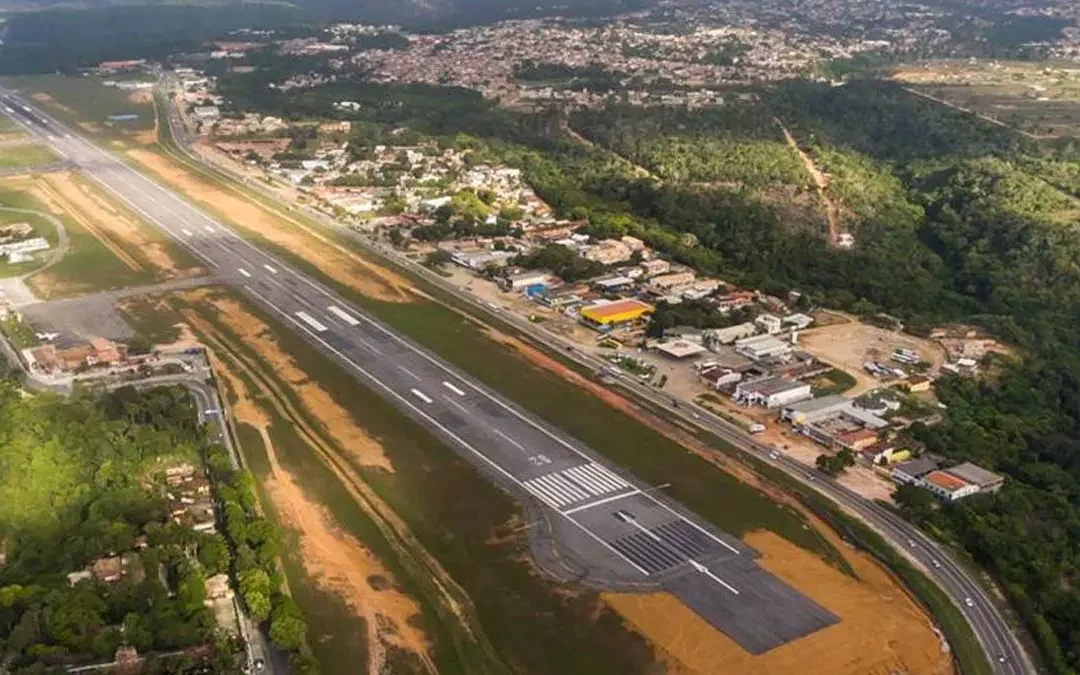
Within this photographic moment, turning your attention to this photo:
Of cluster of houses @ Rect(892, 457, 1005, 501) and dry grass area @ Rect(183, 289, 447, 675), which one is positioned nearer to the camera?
dry grass area @ Rect(183, 289, 447, 675)

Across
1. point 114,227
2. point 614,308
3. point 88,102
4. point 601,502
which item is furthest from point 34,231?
point 88,102

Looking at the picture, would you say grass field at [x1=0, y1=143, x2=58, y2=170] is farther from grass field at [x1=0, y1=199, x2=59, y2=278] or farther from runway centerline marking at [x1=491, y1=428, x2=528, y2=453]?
runway centerline marking at [x1=491, y1=428, x2=528, y2=453]

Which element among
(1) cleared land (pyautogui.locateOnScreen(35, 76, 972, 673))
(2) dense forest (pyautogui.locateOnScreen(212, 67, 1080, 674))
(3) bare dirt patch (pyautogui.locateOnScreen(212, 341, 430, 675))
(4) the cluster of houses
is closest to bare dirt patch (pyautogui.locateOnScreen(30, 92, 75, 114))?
(2) dense forest (pyautogui.locateOnScreen(212, 67, 1080, 674))

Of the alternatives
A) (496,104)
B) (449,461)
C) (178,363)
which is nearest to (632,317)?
(449,461)

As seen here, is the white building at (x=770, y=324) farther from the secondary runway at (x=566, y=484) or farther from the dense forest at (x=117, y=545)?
the dense forest at (x=117, y=545)

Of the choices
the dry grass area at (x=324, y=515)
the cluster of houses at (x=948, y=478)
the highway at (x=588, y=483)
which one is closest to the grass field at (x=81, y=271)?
the highway at (x=588, y=483)

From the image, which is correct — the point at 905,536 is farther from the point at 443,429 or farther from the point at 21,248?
the point at 21,248

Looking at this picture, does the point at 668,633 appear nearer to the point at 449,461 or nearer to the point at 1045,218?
the point at 449,461
